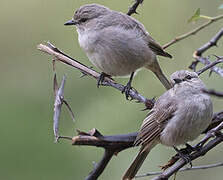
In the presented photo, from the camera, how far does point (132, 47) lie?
5062 millimetres

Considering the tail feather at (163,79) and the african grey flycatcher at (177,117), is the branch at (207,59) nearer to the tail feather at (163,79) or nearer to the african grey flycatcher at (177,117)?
the african grey flycatcher at (177,117)

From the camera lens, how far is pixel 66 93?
5930 millimetres

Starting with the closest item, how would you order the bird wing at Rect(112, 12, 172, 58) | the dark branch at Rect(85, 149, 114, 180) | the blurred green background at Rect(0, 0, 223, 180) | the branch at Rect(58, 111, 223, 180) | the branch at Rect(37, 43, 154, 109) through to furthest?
the branch at Rect(58, 111, 223, 180)
the dark branch at Rect(85, 149, 114, 180)
the branch at Rect(37, 43, 154, 109)
the bird wing at Rect(112, 12, 172, 58)
the blurred green background at Rect(0, 0, 223, 180)

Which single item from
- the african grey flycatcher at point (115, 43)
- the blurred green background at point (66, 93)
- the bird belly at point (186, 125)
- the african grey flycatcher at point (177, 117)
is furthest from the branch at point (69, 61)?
the blurred green background at point (66, 93)

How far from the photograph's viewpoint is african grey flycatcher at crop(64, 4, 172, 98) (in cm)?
487

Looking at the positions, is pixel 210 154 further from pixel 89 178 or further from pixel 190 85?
pixel 89 178

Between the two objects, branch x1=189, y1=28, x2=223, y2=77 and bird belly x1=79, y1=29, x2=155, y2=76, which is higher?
branch x1=189, y1=28, x2=223, y2=77

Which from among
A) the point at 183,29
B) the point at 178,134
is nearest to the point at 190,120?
the point at 178,134

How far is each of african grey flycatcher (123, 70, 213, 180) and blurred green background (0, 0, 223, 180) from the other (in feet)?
2.94

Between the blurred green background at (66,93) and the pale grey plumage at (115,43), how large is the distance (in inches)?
25.6

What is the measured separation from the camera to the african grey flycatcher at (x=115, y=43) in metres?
4.87

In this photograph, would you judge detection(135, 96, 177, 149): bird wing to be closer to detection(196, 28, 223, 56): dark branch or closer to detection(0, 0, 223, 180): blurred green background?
detection(196, 28, 223, 56): dark branch

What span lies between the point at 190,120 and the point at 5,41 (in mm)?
3649

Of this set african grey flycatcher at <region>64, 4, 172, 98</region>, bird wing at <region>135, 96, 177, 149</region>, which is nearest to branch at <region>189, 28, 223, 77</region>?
bird wing at <region>135, 96, 177, 149</region>
